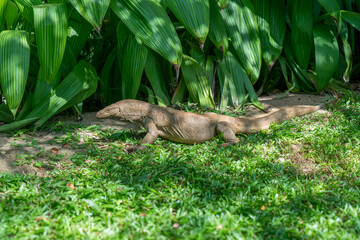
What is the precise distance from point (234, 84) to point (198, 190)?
9.01 feet

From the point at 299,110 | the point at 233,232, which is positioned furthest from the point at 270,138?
the point at 233,232

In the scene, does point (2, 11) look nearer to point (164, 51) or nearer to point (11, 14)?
point (11, 14)

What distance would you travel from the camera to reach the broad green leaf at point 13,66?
4379 mm

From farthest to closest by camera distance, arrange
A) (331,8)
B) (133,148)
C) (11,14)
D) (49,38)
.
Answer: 1. (331,8)
2. (11,14)
3. (133,148)
4. (49,38)

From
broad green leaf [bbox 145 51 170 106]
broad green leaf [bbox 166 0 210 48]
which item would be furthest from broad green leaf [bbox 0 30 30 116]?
broad green leaf [bbox 166 0 210 48]

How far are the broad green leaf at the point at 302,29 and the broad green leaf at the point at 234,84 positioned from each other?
105cm

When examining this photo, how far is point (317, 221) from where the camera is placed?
9.81 ft

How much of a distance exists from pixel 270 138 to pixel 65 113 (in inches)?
121

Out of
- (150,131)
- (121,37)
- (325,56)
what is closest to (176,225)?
(150,131)

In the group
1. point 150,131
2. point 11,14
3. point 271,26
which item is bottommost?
point 150,131

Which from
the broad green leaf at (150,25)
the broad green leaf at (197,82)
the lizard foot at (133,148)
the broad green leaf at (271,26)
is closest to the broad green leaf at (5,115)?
the lizard foot at (133,148)

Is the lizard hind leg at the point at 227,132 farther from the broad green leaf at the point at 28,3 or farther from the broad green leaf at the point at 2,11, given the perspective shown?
the broad green leaf at the point at 2,11

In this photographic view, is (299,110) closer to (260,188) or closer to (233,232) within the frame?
(260,188)

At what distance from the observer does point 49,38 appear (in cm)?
437
